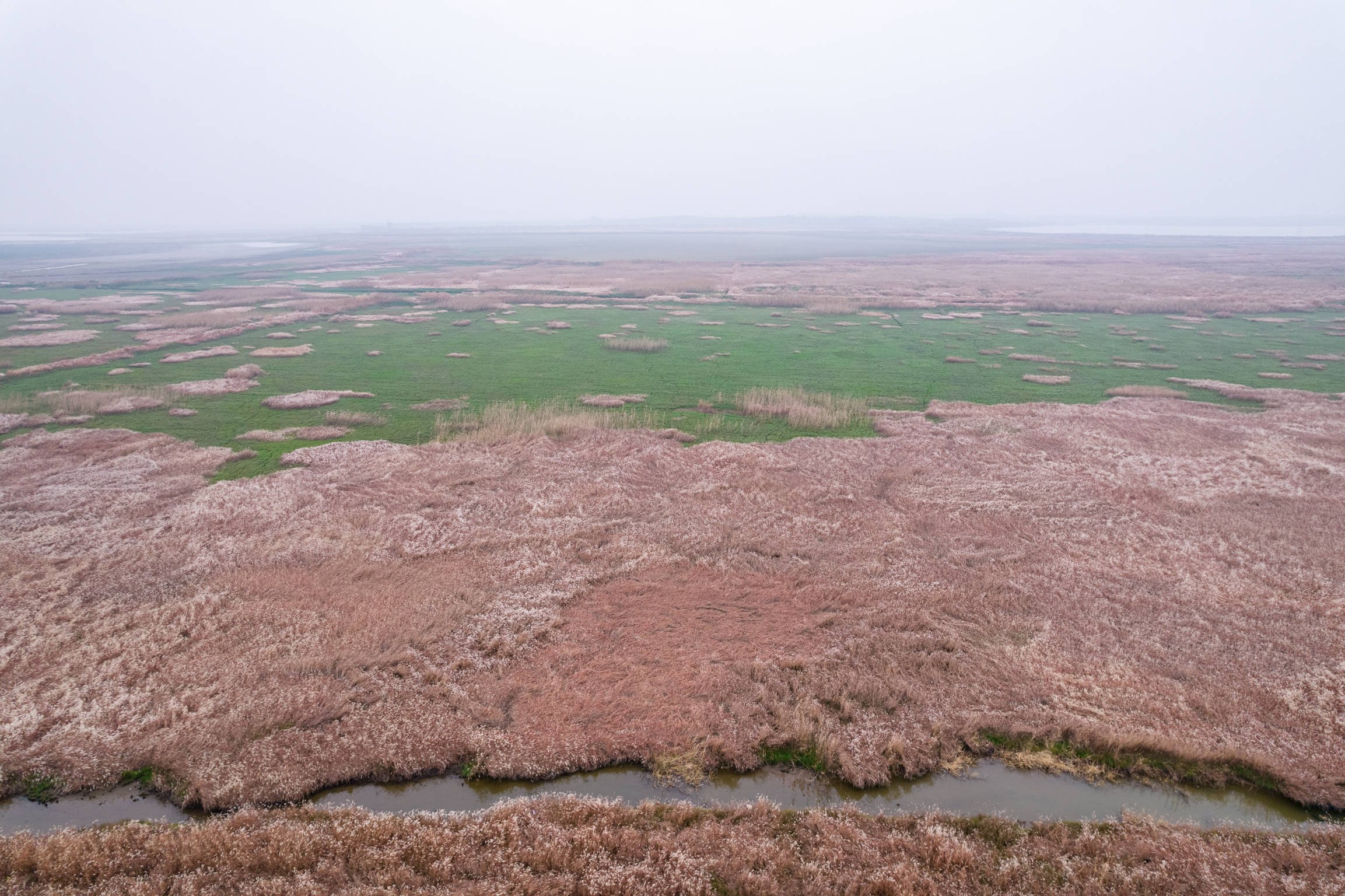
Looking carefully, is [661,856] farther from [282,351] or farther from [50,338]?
[50,338]

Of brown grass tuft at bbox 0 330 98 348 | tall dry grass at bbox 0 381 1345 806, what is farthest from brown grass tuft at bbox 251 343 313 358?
tall dry grass at bbox 0 381 1345 806

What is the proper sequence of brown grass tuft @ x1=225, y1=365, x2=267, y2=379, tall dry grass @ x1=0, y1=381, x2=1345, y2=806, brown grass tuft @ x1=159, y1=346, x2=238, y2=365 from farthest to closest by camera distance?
brown grass tuft @ x1=159, y1=346, x2=238, y2=365, brown grass tuft @ x1=225, y1=365, x2=267, y2=379, tall dry grass @ x1=0, y1=381, x2=1345, y2=806

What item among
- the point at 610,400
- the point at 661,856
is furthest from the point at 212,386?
the point at 661,856

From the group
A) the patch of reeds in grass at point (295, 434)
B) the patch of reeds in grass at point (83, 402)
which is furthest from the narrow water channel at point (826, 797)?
the patch of reeds in grass at point (83, 402)

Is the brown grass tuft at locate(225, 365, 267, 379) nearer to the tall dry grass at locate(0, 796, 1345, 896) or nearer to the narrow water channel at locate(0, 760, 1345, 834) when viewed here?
the narrow water channel at locate(0, 760, 1345, 834)

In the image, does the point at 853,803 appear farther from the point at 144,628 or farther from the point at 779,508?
the point at 144,628

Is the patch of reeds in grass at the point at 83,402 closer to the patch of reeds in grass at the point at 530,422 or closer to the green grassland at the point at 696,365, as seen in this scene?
the green grassland at the point at 696,365
